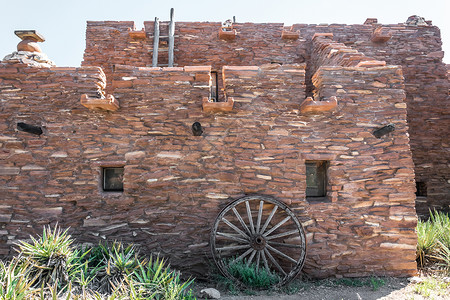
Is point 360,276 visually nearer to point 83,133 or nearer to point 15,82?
point 83,133

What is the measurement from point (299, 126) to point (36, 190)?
171 inches

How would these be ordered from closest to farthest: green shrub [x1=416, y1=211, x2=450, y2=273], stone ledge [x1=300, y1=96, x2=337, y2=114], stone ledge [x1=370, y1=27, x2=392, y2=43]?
1. stone ledge [x1=300, y1=96, x2=337, y2=114]
2. green shrub [x1=416, y1=211, x2=450, y2=273]
3. stone ledge [x1=370, y1=27, x2=392, y2=43]

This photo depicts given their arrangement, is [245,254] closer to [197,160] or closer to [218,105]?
[197,160]

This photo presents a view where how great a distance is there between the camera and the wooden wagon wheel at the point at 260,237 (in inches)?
183

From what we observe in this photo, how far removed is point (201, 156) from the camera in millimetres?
5016

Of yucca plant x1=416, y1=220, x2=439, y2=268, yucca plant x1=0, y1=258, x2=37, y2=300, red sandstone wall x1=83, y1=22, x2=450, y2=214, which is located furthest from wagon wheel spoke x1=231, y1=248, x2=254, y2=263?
red sandstone wall x1=83, y1=22, x2=450, y2=214

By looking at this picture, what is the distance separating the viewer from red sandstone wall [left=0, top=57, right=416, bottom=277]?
16.0 ft

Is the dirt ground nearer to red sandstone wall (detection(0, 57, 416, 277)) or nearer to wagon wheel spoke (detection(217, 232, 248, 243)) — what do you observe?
red sandstone wall (detection(0, 57, 416, 277))

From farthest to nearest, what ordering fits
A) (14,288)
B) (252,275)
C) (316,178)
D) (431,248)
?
(431,248) → (316,178) → (252,275) → (14,288)

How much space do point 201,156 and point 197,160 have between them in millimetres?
91

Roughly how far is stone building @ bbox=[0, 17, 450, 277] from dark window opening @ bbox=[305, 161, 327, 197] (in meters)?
0.02

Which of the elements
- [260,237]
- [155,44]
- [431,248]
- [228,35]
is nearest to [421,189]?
[431,248]

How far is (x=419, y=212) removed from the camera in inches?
297

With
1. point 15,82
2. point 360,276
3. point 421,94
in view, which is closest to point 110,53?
point 15,82
